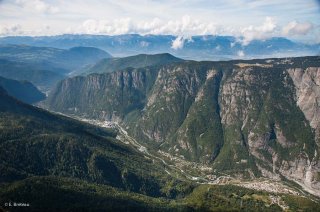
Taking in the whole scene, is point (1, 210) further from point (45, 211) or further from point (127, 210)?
point (127, 210)

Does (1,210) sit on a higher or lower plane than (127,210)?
higher

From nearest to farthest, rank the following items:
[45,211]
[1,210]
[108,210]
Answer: [1,210] → [45,211] → [108,210]

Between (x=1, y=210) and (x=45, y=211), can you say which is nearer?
(x=1, y=210)

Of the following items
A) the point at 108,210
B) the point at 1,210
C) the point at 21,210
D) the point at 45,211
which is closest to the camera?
the point at 1,210

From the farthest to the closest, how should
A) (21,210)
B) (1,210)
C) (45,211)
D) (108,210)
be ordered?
(108,210) < (45,211) < (21,210) < (1,210)

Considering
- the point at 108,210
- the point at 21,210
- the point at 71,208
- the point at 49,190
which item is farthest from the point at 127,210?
the point at 21,210

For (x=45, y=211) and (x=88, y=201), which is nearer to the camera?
(x=45, y=211)

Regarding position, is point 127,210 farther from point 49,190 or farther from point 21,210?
point 21,210

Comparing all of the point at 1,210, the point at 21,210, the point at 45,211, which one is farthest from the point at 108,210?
the point at 1,210

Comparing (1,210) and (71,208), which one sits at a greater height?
(1,210)
